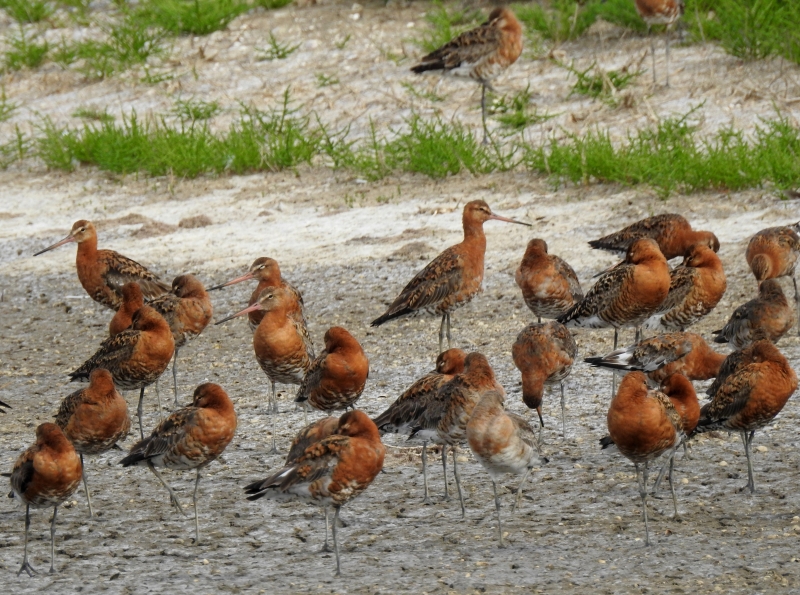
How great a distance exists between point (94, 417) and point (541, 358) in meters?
2.95

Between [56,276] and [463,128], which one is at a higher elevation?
[463,128]

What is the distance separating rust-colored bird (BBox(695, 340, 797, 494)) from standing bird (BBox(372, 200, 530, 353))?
317cm

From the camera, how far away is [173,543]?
777cm

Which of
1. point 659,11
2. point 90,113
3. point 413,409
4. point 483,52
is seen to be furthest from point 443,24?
point 413,409

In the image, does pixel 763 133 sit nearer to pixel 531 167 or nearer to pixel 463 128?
pixel 531 167

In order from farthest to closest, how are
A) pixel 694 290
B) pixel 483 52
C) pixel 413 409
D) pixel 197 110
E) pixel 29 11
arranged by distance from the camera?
pixel 29 11, pixel 197 110, pixel 483 52, pixel 694 290, pixel 413 409

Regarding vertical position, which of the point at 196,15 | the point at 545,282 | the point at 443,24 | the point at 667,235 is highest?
the point at 196,15

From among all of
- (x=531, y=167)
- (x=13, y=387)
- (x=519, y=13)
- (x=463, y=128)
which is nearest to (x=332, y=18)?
(x=519, y=13)

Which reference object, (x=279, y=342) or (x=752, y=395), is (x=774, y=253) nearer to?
(x=752, y=395)

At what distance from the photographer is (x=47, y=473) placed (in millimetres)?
7332

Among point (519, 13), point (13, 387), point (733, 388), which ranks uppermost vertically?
point (519, 13)

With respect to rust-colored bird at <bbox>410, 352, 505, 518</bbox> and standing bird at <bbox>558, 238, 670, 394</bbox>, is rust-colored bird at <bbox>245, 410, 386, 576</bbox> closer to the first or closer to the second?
rust-colored bird at <bbox>410, 352, 505, 518</bbox>

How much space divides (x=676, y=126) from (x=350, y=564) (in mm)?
8505

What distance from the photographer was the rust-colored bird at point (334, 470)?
24.0ft
